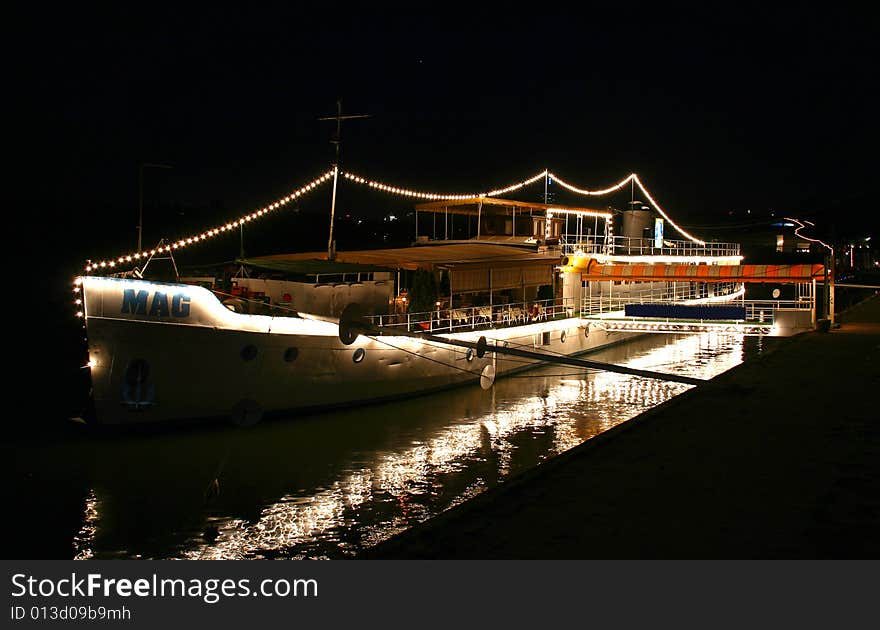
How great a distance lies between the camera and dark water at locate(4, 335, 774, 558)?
10.5 m

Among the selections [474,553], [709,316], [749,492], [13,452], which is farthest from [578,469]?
[709,316]

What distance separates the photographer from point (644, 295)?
36812 millimetres

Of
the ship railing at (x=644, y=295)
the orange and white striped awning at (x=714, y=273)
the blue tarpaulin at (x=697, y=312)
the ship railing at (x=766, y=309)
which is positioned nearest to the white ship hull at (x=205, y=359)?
the blue tarpaulin at (x=697, y=312)

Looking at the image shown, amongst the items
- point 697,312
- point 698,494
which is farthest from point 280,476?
point 697,312

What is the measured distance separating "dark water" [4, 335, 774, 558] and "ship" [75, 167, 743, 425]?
0.77 metres

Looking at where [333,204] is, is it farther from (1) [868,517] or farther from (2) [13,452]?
(1) [868,517]

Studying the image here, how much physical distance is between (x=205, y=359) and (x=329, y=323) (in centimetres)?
308

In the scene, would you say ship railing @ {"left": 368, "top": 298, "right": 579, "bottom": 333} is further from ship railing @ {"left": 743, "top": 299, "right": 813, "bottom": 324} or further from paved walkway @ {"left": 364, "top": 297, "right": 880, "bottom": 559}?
paved walkway @ {"left": 364, "top": 297, "right": 880, "bottom": 559}

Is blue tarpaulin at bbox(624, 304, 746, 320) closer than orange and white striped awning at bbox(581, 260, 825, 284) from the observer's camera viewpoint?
Yes

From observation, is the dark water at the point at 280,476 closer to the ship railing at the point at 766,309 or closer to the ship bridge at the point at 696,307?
the ship bridge at the point at 696,307

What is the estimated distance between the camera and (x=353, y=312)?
679 inches

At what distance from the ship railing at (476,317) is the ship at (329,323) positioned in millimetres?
62

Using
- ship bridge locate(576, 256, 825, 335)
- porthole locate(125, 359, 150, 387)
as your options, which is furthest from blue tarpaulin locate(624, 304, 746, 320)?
porthole locate(125, 359, 150, 387)

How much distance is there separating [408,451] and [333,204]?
29.3ft
